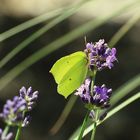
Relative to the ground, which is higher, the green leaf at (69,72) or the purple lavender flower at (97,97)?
the green leaf at (69,72)

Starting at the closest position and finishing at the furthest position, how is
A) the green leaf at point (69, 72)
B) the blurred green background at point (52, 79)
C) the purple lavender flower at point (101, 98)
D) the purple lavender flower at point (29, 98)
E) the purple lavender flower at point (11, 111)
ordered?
the purple lavender flower at point (11, 111) < the purple lavender flower at point (29, 98) < the purple lavender flower at point (101, 98) < the green leaf at point (69, 72) < the blurred green background at point (52, 79)

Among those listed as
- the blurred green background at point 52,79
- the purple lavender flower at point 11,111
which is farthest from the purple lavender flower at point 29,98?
the blurred green background at point 52,79

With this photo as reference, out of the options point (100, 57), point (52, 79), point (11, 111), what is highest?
point (52, 79)

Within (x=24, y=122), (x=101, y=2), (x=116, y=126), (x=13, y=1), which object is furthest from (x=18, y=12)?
(x=24, y=122)

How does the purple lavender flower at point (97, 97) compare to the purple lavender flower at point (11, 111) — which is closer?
the purple lavender flower at point (11, 111)

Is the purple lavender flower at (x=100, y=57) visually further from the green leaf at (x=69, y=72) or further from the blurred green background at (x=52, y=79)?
the blurred green background at (x=52, y=79)

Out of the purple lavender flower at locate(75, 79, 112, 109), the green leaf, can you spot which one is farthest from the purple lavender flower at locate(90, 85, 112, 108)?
the green leaf

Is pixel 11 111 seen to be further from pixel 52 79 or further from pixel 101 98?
pixel 52 79

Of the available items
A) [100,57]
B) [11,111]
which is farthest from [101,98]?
[11,111]

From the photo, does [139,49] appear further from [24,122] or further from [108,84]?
[24,122]
